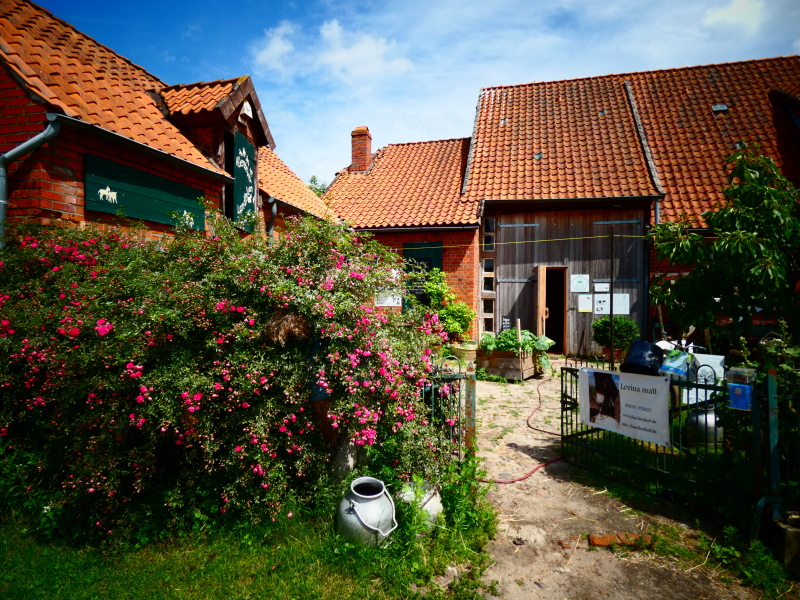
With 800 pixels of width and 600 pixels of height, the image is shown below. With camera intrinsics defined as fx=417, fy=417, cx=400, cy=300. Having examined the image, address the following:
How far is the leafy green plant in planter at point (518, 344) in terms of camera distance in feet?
29.6

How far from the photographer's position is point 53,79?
17.3 feet

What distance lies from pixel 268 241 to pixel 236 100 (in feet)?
15.4

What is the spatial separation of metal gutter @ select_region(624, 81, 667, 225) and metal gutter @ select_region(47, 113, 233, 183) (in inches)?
361

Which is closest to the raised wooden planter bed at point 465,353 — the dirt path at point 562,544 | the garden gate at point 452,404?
the dirt path at point 562,544

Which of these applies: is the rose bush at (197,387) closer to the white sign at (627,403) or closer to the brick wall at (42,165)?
the brick wall at (42,165)

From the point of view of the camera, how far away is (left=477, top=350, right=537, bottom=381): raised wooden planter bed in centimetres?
894

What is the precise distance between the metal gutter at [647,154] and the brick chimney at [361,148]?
8414 mm

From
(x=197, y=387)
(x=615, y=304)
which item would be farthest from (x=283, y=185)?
(x=615, y=304)

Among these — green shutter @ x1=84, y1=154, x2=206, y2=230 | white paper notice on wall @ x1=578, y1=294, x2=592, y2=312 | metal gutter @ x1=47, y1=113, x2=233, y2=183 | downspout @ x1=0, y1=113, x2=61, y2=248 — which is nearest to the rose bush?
downspout @ x1=0, y1=113, x2=61, y2=248

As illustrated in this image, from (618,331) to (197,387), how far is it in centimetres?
988

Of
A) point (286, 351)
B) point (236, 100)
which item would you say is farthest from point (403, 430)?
point (236, 100)

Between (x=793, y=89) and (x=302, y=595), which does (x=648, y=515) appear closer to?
(x=302, y=595)

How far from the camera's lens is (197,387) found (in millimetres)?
2998

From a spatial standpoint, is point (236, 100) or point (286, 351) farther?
point (236, 100)
